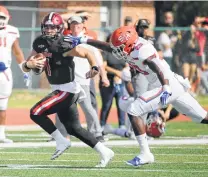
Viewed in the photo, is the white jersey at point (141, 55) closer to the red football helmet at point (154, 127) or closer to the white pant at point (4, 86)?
the red football helmet at point (154, 127)

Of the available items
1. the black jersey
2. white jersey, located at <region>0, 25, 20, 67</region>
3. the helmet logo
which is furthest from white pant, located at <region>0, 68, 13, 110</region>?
the helmet logo

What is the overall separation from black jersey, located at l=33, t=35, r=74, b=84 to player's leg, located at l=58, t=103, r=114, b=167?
345mm

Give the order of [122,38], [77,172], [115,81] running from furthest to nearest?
1. [115,81]
2. [122,38]
3. [77,172]

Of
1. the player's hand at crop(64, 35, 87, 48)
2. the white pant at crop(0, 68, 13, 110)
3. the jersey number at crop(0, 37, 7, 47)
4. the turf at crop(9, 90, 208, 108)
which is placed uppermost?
the player's hand at crop(64, 35, 87, 48)

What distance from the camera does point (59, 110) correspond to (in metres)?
11.3

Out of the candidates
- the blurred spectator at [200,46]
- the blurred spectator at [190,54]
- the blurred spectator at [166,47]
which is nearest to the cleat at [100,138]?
the blurred spectator at [166,47]

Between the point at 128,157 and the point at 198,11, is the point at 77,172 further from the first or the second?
the point at 198,11

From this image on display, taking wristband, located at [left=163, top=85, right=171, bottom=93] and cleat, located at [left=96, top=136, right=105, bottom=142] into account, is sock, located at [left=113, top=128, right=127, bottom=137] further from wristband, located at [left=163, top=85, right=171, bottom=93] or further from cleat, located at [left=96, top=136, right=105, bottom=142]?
wristband, located at [left=163, top=85, right=171, bottom=93]

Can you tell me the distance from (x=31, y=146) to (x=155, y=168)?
10.2 ft

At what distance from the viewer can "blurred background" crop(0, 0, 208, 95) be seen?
896 inches

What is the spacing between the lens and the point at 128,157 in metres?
12.0

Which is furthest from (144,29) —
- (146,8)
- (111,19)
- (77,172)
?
(146,8)

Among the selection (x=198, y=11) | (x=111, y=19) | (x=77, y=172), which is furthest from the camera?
(x=198, y=11)

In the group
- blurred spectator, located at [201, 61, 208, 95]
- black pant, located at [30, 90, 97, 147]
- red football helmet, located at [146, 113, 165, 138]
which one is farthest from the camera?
blurred spectator, located at [201, 61, 208, 95]
